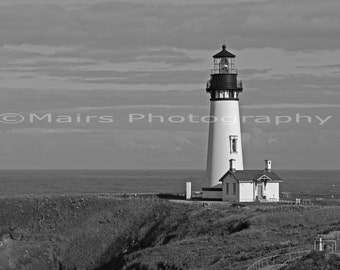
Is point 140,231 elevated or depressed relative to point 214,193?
depressed

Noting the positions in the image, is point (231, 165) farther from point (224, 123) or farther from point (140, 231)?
point (140, 231)

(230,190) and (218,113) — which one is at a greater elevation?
(218,113)

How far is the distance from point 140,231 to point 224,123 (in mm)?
11732

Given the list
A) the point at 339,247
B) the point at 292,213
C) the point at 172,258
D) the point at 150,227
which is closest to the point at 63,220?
the point at 150,227

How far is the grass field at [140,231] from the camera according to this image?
164 feet

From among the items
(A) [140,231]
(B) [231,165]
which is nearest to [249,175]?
(B) [231,165]

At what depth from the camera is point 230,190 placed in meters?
71.1

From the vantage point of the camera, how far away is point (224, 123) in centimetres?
7256

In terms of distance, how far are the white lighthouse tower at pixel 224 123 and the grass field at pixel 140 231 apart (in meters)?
5.57

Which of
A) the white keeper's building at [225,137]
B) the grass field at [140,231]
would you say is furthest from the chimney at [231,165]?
the grass field at [140,231]

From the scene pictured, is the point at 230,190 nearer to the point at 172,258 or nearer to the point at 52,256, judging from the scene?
the point at 52,256

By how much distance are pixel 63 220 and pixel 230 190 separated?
41.4 feet

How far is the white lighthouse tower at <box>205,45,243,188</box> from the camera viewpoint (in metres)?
72.4

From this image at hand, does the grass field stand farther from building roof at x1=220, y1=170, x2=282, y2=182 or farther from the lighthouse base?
the lighthouse base
